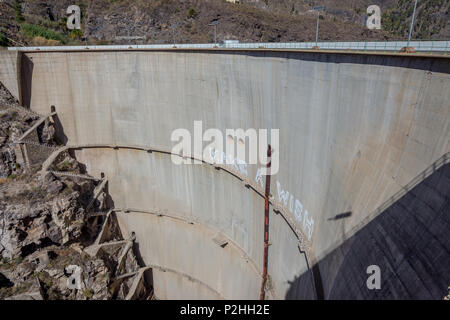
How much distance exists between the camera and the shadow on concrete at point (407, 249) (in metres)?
3.79

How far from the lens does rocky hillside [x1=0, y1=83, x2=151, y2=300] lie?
11164mm

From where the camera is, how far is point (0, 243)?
448 inches

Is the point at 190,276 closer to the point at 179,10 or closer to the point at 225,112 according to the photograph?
the point at 225,112

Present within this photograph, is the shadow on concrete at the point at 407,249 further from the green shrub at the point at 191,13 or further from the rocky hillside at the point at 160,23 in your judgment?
the green shrub at the point at 191,13

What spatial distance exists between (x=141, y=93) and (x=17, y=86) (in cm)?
598

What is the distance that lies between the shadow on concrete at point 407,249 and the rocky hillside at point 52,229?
986 cm

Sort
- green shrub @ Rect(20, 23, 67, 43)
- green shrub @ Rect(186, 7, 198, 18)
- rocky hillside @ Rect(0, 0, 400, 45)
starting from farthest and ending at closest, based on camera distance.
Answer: green shrub @ Rect(186, 7, 198, 18) → rocky hillside @ Rect(0, 0, 400, 45) → green shrub @ Rect(20, 23, 67, 43)

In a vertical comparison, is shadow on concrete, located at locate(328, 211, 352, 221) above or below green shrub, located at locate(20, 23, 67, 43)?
below

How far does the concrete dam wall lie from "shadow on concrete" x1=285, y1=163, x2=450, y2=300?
0.06 feet

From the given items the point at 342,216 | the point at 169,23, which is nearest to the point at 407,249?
the point at 342,216

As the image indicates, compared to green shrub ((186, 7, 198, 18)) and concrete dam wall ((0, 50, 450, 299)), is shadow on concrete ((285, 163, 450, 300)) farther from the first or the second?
green shrub ((186, 7, 198, 18))

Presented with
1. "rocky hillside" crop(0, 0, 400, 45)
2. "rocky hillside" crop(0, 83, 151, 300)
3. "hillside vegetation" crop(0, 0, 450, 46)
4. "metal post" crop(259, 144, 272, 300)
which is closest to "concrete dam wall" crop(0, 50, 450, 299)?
"metal post" crop(259, 144, 272, 300)

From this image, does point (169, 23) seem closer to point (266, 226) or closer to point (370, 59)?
point (266, 226)

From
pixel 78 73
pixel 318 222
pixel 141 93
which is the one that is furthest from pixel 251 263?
pixel 78 73
